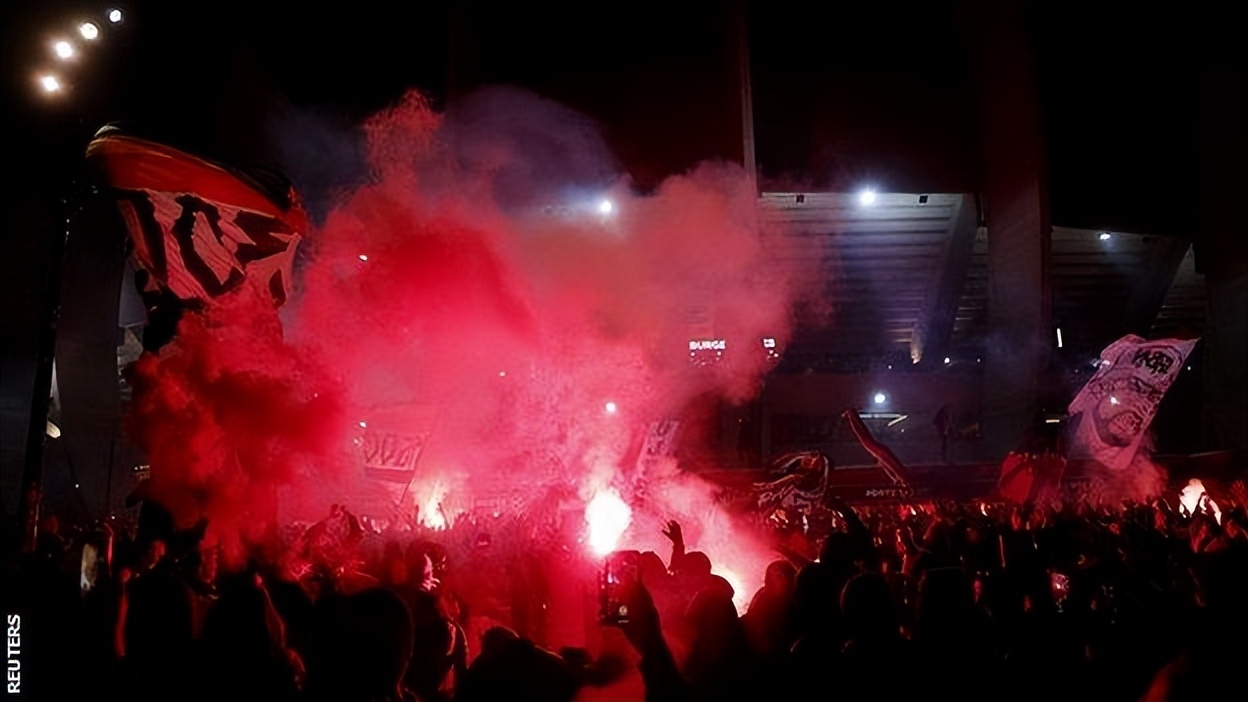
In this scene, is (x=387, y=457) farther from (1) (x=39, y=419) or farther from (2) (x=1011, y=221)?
(2) (x=1011, y=221)

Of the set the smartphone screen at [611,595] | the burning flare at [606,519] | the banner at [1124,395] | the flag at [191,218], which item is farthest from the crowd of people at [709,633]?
the banner at [1124,395]

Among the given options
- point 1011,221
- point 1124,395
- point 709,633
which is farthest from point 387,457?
point 1011,221

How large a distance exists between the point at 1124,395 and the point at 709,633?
321 inches

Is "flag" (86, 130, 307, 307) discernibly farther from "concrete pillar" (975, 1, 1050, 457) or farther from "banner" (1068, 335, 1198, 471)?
"concrete pillar" (975, 1, 1050, 457)

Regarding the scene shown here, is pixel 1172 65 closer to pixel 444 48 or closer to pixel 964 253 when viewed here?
pixel 964 253

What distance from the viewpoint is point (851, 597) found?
362cm

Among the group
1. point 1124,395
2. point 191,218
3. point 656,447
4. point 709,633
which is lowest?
point 709,633

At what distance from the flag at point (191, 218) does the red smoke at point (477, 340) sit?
1.12ft

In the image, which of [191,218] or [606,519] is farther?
[606,519]

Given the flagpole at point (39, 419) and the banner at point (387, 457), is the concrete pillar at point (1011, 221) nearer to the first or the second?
the banner at point (387, 457)

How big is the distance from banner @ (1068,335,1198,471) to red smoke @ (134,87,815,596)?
13.8ft

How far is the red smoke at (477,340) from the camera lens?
24.3 ft

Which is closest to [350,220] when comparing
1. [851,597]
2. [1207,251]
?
[851,597]

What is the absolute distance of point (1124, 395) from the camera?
9.70m
